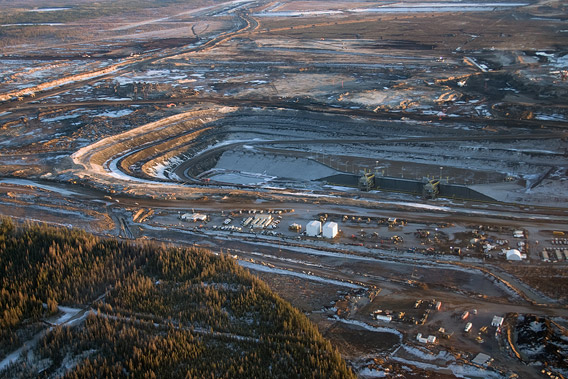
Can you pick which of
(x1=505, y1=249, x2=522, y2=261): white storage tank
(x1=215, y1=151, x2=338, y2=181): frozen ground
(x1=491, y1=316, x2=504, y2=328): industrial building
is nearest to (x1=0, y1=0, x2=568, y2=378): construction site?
(x1=491, y1=316, x2=504, y2=328): industrial building

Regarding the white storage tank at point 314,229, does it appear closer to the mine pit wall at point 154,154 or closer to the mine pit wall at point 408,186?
the mine pit wall at point 408,186

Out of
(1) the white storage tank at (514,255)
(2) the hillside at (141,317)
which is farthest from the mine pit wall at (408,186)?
(2) the hillside at (141,317)

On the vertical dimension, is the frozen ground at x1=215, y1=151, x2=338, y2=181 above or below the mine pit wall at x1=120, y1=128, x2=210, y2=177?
below

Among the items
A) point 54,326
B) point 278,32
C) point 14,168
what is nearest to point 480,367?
point 54,326

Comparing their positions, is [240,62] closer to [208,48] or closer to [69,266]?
[208,48]

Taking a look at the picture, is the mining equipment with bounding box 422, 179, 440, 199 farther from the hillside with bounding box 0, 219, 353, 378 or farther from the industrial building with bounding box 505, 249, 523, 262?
the hillside with bounding box 0, 219, 353, 378

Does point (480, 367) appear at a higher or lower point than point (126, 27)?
lower
